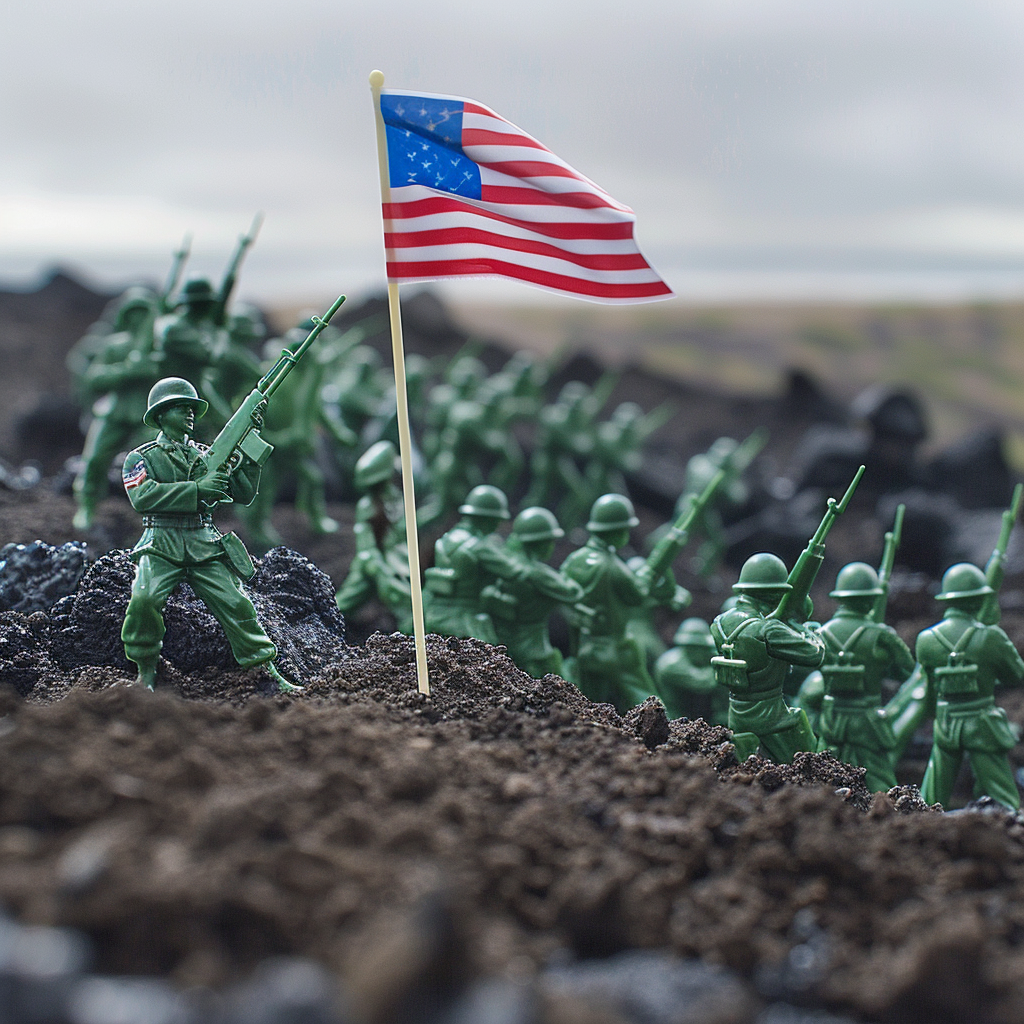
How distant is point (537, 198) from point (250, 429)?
2148 millimetres

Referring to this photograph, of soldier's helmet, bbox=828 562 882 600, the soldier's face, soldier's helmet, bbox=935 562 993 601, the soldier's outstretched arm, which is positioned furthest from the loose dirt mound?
soldier's helmet, bbox=935 562 993 601

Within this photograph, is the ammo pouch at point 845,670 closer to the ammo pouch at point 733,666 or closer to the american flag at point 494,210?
the ammo pouch at point 733,666

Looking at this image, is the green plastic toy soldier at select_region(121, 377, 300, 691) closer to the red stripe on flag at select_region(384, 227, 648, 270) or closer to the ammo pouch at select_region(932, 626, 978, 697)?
the red stripe on flag at select_region(384, 227, 648, 270)

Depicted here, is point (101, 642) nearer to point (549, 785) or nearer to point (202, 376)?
point (549, 785)

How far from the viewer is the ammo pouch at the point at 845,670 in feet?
25.7

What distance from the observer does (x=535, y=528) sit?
9.17m

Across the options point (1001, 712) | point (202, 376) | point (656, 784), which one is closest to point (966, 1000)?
point (656, 784)

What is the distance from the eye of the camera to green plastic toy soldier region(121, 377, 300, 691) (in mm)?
6504

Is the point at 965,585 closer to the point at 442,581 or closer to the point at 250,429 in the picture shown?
the point at 442,581

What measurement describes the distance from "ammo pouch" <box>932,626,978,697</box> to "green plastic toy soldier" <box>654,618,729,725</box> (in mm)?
1891

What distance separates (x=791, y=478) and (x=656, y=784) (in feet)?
57.5

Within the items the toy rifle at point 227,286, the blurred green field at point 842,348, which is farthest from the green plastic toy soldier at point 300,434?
the blurred green field at point 842,348

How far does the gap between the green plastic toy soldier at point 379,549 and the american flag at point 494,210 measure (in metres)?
3.30

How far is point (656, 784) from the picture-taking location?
5.05 meters
